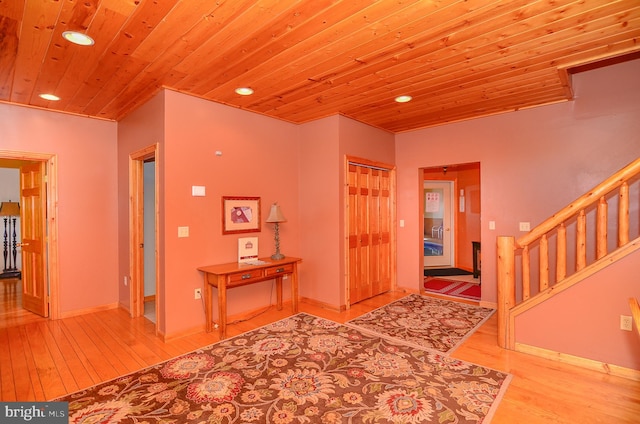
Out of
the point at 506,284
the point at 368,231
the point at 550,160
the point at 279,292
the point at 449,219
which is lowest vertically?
the point at 279,292

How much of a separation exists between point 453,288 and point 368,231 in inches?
81.5

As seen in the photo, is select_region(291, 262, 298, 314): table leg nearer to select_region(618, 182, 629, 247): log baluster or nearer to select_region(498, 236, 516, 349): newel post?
select_region(498, 236, 516, 349): newel post

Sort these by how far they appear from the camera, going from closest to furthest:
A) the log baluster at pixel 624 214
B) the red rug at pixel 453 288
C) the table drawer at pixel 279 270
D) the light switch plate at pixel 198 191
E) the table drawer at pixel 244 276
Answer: the log baluster at pixel 624 214 < the table drawer at pixel 244 276 < the light switch plate at pixel 198 191 < the table drawer at pixel 279 270 < the red rug at pixel 453 288

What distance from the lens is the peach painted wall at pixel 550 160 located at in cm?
282

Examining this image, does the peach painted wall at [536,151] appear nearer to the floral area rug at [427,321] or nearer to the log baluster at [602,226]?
the floral area rug at [427,321]

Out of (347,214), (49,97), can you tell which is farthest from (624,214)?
(49,97)

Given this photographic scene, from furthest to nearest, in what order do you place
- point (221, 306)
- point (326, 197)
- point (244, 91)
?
point (326, 197), point (244, 91), point (221, 306)

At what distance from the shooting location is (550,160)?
163 inches

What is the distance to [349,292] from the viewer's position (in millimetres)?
4543

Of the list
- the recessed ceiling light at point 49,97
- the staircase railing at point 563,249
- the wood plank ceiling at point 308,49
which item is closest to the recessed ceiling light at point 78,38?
the wood plank ceiling at point 308,49

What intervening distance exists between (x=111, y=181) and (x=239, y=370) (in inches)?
138

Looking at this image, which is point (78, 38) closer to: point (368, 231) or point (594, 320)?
point (368, 231)

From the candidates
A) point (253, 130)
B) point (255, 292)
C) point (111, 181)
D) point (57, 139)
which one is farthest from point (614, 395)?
point (57, 139)

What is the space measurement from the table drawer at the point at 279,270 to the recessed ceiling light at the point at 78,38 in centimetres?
273
